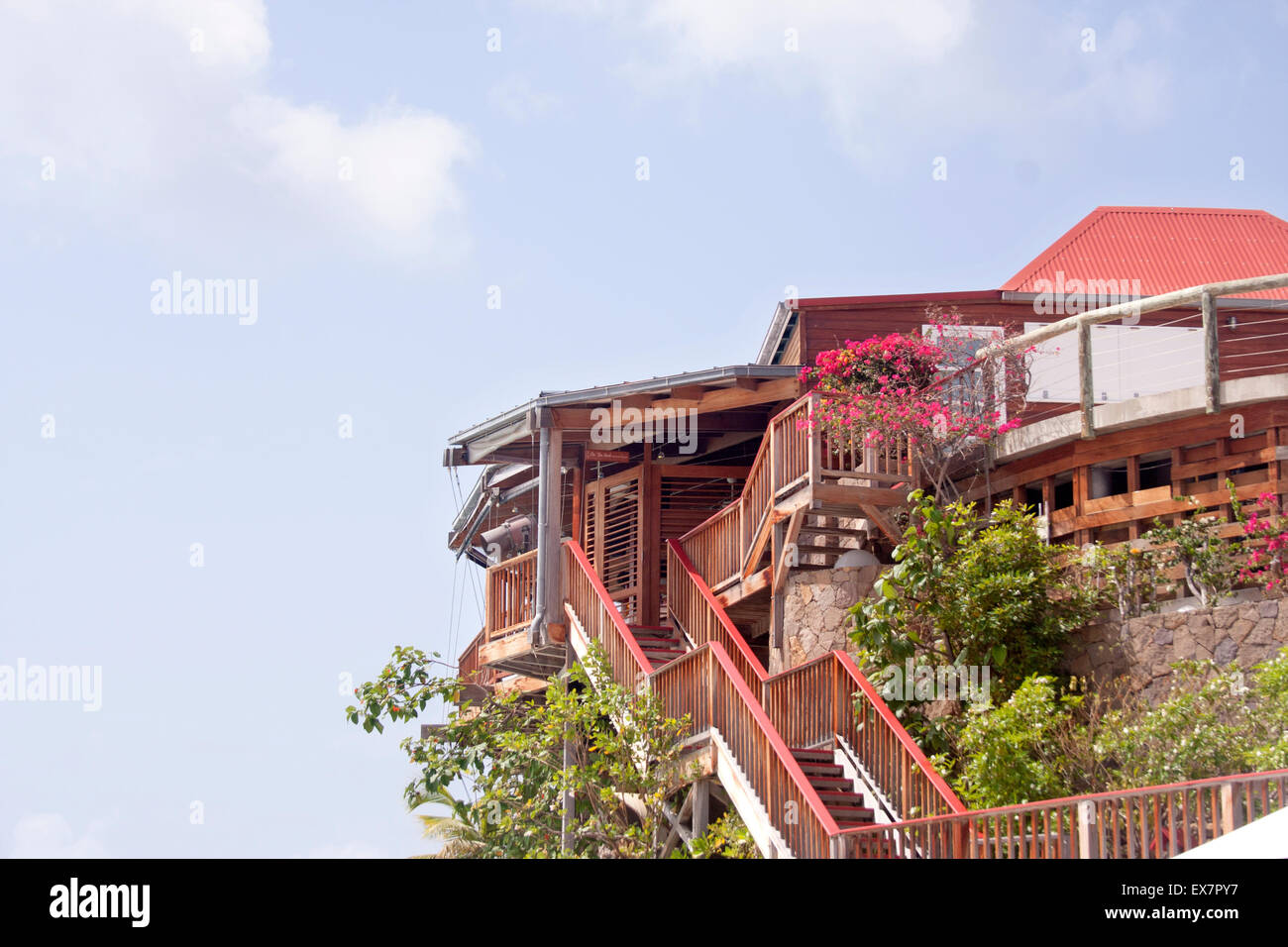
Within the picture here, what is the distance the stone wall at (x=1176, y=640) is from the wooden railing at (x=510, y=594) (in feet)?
23.7

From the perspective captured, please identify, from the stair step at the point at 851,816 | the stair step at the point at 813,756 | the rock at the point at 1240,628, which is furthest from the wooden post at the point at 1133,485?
the stair step at the point at 851,816

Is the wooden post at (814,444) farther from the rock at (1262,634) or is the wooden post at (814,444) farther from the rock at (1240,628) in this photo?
the rock at (1262,634)

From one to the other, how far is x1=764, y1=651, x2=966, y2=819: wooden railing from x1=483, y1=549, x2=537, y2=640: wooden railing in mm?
4812

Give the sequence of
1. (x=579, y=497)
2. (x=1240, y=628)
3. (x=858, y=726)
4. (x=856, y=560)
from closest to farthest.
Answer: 1. (x=1240, y=628)
2. (x=858, y=726)
3. (x=856, y=560)
4. (x=579, y=497)

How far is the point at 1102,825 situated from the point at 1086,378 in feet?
25.0

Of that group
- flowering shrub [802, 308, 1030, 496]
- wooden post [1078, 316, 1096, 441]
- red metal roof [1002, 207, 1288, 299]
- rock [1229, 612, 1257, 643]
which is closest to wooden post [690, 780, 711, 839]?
flowering shrub [802, 308, 1030, 496]

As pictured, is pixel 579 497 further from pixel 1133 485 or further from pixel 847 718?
pixel 1133 485

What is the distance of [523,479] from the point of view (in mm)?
23047

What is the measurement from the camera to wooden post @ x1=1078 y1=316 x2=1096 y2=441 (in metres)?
14.4

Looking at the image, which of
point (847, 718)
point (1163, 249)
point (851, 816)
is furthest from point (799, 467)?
point (1163, 249)

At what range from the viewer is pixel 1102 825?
787 centimetres

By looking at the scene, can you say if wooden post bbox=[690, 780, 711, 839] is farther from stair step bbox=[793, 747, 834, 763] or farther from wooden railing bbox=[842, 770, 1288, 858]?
wooden railing bbox=[842, 770, 1288, 858]

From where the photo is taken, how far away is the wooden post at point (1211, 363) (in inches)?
528
